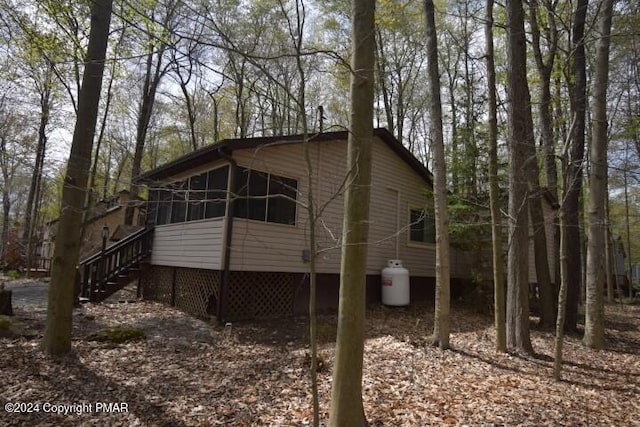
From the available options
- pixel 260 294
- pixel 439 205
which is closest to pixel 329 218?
pixel 260 294

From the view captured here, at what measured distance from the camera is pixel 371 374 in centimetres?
470

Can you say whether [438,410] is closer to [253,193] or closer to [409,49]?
[253,193]

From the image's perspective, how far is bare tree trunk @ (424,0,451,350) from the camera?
6.07 m

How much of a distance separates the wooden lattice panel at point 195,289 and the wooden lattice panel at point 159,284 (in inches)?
20.1

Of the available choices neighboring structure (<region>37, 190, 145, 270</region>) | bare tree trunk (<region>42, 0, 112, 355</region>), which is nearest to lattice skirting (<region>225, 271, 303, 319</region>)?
bare tree trunk (<region>42, 0, 112, 355</region>)

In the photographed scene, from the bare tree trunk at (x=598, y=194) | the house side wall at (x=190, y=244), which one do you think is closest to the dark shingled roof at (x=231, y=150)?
the house side wall at (x=190, y=244)

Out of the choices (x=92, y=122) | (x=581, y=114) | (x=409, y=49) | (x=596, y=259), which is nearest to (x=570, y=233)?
(x=596, y=259)

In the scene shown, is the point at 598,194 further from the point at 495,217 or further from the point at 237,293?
the point at 237,293

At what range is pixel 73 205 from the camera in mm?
5211

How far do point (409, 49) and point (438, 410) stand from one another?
17404mm

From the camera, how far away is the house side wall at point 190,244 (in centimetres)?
814

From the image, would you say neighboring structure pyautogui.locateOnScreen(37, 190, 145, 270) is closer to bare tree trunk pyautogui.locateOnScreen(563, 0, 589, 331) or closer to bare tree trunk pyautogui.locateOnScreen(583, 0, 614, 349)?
bare tree trunk pyautogui.locateOnScreen(563, 0, 589, 331)

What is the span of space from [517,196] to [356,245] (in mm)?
4480

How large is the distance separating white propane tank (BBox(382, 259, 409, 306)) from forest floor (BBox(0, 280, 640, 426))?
2817 mm
